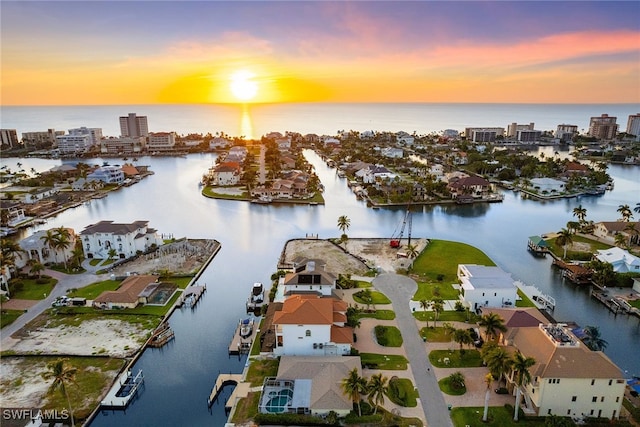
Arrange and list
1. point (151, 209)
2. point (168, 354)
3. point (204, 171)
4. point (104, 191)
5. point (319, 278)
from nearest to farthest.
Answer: point (168, 354) < point (319, 278) < point (151, 209) < point (104, 191) < point (204, 171)

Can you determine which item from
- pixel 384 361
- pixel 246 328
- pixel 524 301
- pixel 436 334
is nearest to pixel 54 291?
pixel 246 328

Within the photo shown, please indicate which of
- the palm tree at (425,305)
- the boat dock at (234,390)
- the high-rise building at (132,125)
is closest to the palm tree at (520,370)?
the palm tree at (425,305)

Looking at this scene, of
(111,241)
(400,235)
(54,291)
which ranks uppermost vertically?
(111,241)

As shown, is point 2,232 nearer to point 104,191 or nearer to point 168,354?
point 104,191

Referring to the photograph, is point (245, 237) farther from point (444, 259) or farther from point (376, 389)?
point (376, 389)

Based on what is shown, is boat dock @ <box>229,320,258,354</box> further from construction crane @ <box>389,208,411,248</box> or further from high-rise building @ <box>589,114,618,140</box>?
high-rise building @ <box>589,114,618,140</box>

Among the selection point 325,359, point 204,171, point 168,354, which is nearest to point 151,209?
point 204,171

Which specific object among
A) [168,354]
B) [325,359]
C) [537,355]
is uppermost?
[537,355]

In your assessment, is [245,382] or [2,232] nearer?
[245,382]
